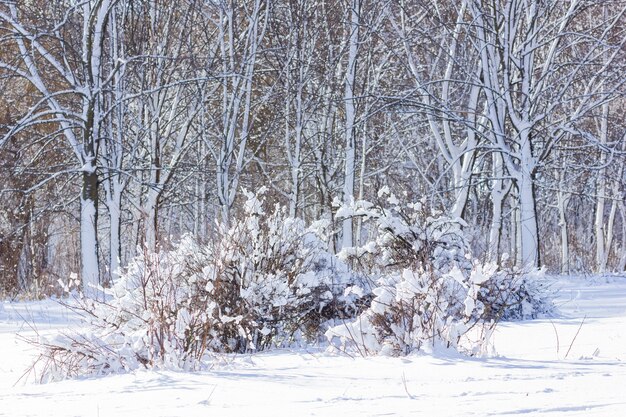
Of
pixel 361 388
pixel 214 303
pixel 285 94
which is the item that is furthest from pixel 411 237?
pixel 285 94

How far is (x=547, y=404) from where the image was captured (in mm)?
3514

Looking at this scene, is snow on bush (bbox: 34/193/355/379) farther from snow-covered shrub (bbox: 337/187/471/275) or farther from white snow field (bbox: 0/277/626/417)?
snow-covered shrub (bbox: 337/187/471/275)

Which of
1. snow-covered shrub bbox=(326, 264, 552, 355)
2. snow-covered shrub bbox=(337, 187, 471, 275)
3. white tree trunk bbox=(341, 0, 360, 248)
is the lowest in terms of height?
snow-covered shrub bbox=(326, 264, 552, 355)

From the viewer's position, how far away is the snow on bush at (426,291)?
5508mm

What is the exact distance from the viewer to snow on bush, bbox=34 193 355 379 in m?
5.44

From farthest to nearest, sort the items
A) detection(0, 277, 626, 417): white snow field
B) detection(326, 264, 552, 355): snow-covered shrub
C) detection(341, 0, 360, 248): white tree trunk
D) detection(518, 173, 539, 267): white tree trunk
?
detection(341, 0, 360, 248): white tree trunk → detection(518, 173, 539, 267): white tree trunk → detection(326, 264, 552, 355): snow-covered shrub → detection(0, 277, 626, 417): white snow field

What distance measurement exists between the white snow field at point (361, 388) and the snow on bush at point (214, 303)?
0.36 metres

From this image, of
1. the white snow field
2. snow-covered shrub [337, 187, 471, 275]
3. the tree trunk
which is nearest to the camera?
the white snow field

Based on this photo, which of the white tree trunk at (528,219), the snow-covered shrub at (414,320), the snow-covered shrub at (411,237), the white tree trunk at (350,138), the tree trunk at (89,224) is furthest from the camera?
the white tree trunk at (350,138)

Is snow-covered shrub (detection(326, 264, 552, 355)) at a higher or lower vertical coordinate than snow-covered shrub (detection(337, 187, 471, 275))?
lower

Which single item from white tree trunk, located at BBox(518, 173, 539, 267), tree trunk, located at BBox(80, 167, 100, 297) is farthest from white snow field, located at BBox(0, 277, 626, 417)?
tree trunk, located at BBox(80, 167, 100, 297)

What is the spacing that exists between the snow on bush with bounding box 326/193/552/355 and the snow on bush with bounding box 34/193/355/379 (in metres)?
0.57

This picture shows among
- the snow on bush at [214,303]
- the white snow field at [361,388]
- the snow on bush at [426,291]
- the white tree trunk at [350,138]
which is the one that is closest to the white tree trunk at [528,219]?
the snow on bush at [426,291]

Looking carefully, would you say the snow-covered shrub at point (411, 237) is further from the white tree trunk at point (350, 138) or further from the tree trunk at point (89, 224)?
the white tree trunk at point (350, 138)
